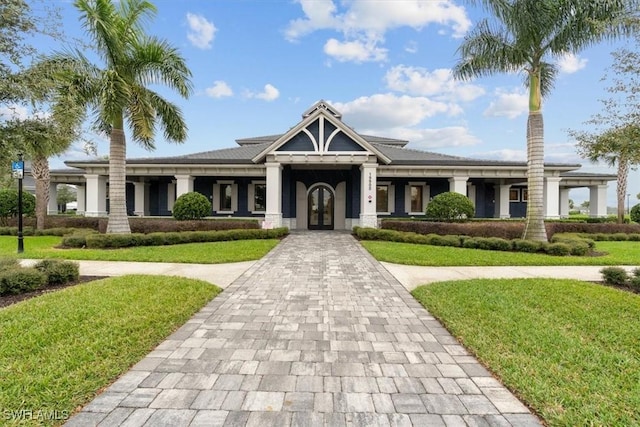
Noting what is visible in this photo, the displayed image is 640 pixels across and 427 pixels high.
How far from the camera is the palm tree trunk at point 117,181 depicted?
527 inches

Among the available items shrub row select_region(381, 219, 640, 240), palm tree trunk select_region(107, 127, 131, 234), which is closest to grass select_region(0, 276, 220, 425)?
palm tree trunk select_region(107, 127, 131, 234)

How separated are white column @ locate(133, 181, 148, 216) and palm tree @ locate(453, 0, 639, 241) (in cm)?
1987

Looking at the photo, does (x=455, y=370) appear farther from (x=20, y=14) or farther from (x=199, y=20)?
(x=199, y=20)

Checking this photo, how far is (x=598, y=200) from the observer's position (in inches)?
947

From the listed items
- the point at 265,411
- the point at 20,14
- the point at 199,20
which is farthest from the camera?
the point at 199,20

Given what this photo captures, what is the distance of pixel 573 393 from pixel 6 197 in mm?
25321

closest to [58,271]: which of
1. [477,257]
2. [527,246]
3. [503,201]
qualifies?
[477,257]

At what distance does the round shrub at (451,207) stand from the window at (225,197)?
12.7 meters

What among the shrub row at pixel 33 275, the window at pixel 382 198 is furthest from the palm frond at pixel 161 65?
the window at pixel 382 198

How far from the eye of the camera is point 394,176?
2073cm

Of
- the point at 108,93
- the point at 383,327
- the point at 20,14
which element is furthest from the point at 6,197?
the point at 383,327

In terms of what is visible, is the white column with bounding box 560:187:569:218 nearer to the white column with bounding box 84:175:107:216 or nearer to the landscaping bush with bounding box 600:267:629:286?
the landscaping bush with bounding box 600:267:629:286

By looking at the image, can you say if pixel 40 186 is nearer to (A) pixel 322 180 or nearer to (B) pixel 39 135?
(B) pixel 39 135

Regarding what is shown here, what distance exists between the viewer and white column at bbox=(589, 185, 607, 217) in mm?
23922
